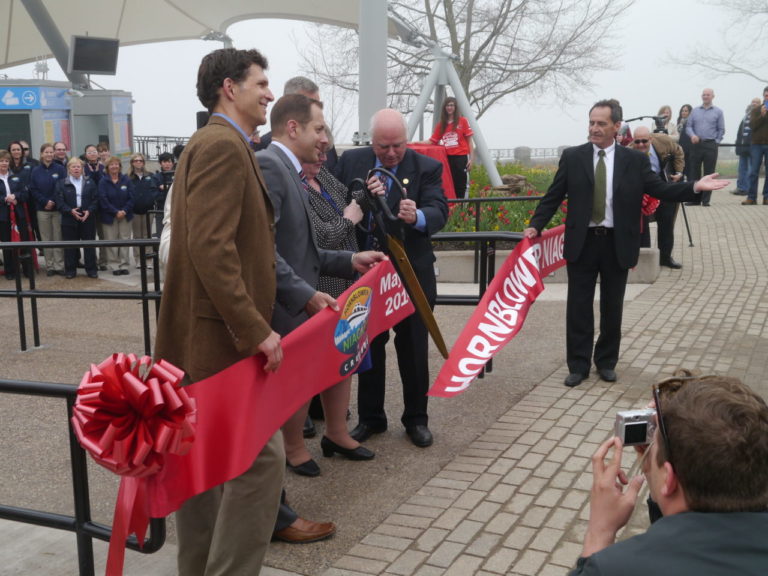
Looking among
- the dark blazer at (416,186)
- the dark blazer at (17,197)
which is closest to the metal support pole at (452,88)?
the dark blazer at (17,197)

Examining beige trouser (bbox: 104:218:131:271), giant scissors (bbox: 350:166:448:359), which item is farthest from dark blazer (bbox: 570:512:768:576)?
beige trouser (bbox: 104:218:131:271)

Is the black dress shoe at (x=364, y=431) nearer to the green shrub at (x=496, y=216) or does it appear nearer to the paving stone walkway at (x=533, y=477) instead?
the paving stone walkway at (x=533, y=477)

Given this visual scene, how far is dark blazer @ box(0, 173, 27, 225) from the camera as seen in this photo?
1356 cm

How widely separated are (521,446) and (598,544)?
131 inches

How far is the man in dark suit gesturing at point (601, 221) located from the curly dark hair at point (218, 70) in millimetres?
3491

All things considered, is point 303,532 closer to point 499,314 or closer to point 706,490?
point 499,314

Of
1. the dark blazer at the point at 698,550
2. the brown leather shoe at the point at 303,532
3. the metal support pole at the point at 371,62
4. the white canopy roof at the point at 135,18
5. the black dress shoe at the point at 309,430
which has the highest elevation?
the white canopy roof at the point at 135,18

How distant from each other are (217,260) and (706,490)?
1.82 meters

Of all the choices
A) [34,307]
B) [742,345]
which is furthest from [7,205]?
[742,345]

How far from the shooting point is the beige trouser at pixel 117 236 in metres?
14.2

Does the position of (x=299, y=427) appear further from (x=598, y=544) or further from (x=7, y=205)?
(x=7, y=205)

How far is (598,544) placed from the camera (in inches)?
80.3

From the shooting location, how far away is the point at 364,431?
215 inches

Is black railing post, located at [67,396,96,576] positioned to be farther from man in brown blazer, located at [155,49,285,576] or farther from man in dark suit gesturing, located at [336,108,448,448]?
man in dark suit gesturing, located at [336,108,448,448]
